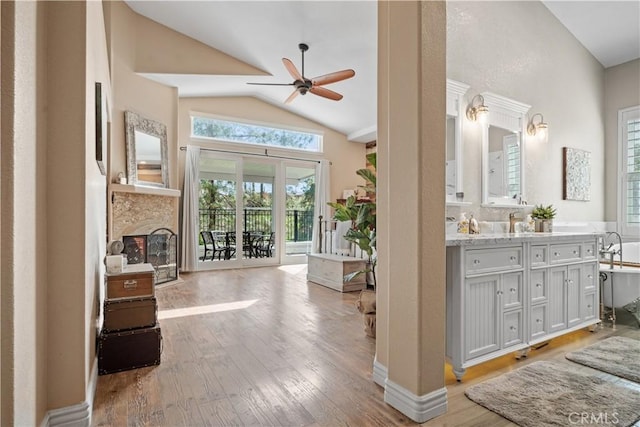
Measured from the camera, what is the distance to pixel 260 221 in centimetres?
714

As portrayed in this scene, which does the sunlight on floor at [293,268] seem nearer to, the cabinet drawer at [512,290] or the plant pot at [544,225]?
the plant pot at [544,225]

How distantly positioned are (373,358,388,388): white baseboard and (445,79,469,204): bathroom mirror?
69.5 inches

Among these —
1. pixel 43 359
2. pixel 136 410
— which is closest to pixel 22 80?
pixel 43 359

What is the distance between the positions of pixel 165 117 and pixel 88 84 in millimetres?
4051

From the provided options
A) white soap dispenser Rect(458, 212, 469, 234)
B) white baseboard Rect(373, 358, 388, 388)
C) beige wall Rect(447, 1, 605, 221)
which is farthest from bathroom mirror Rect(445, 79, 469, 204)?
white baseboard Rect(373, 358, 388, 388)

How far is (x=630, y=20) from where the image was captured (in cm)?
437

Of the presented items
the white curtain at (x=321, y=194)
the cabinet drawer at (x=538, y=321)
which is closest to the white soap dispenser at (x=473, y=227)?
the cabinet drawer at (x=538, y=321)

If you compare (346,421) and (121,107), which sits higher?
(121,107)

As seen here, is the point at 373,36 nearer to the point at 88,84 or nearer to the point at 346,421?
the point at 88,84

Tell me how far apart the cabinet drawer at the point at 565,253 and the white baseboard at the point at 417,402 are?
5.53 feet

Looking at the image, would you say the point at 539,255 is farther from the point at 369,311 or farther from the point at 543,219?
the point at 369,311

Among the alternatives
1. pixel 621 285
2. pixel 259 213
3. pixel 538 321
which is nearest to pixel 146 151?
pixel 259 213

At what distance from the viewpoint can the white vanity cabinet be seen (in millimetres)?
2195

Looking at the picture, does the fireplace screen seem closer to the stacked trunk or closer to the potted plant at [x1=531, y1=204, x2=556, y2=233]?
the stacked trunk
